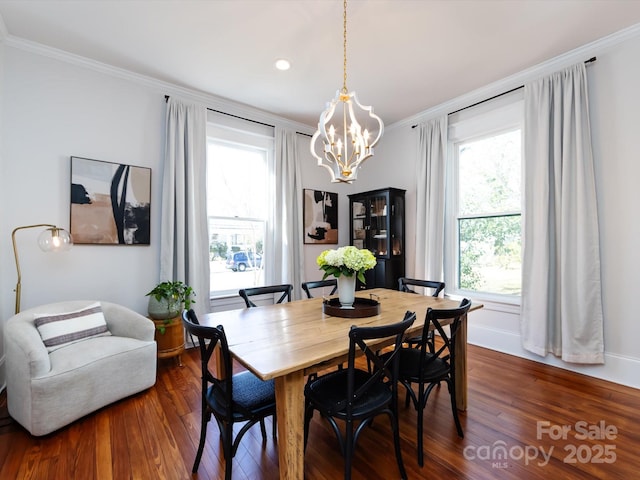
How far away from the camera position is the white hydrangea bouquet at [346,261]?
1986 millimetres

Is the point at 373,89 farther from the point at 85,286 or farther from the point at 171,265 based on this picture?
the point at 85,286

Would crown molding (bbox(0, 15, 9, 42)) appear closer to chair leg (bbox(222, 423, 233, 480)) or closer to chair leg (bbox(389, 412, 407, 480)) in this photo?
chair leg (bbox(222, 423, 233, 480))

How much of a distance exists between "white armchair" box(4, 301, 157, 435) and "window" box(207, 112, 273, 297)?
1.42 m

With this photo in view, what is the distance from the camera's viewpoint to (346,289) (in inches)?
82.0

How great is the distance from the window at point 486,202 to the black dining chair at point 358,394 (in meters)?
2.57

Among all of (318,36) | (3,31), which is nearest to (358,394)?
(318,36)

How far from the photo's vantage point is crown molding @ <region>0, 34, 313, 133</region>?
2.71 meters

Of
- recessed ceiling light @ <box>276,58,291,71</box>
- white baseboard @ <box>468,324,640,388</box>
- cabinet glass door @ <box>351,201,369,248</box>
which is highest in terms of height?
recessed ceiling light @ <box>276,58,291,71</box>

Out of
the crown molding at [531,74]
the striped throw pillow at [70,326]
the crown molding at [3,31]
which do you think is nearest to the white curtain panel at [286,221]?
the crown molding at [531,74]

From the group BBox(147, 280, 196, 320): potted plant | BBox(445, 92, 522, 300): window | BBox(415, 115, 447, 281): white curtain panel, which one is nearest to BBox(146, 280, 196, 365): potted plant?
BBox(147, 280, 196, 320): potted plant

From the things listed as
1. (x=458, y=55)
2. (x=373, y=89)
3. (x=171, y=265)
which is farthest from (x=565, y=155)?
(x=171, y=265)

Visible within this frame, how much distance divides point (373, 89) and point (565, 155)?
2.10 meters

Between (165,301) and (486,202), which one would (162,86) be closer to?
(165,301)

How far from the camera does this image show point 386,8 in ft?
7.48
